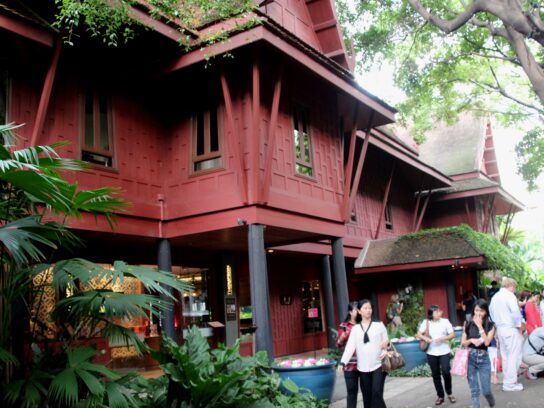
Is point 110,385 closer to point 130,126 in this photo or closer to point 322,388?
point 322,388

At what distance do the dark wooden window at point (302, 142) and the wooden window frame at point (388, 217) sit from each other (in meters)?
9.21

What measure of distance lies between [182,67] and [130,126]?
1.59 metres

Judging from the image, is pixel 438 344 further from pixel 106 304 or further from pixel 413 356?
pixel 106 304

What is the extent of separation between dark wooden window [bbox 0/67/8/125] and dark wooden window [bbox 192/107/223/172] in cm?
351

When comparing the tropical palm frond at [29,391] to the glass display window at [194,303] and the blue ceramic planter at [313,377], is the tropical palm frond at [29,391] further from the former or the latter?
the glass display window at [194,303]

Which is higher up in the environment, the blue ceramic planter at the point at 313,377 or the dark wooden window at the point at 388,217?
the dark wooden window at the point at 388,217

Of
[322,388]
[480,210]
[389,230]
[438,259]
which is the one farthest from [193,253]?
[480,210]

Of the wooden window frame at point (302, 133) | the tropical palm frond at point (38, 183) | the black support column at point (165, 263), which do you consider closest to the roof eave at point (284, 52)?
the wooden window frame at point (302, 133)

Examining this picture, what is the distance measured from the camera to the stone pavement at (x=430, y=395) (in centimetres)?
772

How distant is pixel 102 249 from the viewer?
37.4 ft

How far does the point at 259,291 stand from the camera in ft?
32.1

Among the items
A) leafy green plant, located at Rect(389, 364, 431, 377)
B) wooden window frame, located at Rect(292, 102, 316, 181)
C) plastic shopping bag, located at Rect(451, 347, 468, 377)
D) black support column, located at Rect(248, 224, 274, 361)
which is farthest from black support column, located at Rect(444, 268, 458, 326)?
plastic shopping bag, located at Rect(451, 347, 468, 377)

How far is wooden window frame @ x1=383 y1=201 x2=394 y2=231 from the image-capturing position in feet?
68.8

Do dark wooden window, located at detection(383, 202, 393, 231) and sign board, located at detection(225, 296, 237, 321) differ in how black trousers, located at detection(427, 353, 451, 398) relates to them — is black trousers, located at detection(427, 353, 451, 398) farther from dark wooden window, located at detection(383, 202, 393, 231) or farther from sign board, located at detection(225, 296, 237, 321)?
dark wooden window, located at detection(383, 202, 393, 231)
